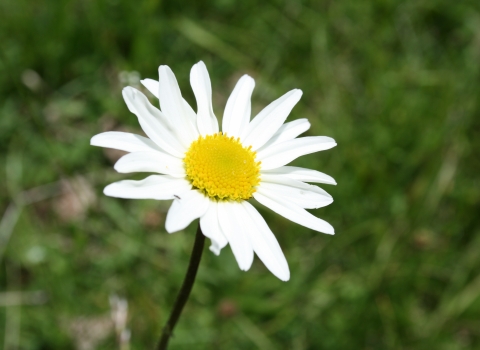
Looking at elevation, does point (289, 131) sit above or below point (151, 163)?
above

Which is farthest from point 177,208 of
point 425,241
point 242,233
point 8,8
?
point 8,8

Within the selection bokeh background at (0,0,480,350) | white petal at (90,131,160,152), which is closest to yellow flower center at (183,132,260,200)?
white petal at (90,131,160,152)

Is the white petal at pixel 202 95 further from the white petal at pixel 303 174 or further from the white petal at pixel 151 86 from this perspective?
the white petal at pixel 303 174

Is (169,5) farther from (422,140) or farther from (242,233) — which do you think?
(242,233)

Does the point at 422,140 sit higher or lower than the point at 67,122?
higher

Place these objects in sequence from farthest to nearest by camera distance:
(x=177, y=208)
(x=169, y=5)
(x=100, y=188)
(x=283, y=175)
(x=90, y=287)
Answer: (x=169, y=5) < (x=100, y=188) < (x=90, y=287) < (x=283, y=175) < (x=177, y=208)

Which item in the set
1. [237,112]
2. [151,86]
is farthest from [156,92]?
[237,112]

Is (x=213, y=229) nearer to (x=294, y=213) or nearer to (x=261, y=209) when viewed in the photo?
(x=294, y=213)
